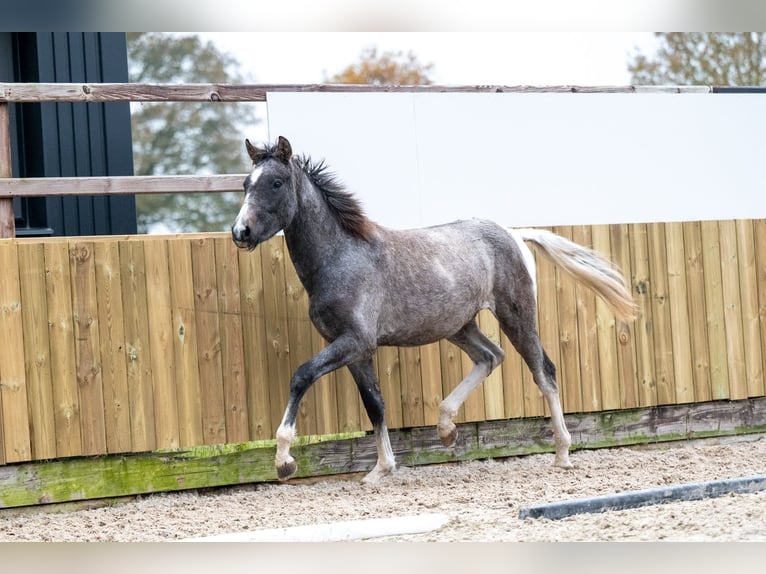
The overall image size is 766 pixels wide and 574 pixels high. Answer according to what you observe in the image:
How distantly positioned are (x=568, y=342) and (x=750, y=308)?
63.9 inches

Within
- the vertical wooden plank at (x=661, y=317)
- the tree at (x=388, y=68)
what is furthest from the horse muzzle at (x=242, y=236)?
the tree at (x=388, y=68)

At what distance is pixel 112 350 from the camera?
5.97 metres

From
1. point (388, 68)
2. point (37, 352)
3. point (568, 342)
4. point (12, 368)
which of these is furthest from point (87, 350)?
point (388, 68)

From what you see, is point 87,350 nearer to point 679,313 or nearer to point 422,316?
point 422,316

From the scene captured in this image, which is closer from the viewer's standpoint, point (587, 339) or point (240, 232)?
point (240, 232)

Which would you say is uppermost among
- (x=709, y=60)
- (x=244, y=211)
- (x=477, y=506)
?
(x=709, y=60)

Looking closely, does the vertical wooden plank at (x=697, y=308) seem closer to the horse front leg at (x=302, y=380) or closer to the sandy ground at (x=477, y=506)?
the sandy ground at (x=477, y=506)

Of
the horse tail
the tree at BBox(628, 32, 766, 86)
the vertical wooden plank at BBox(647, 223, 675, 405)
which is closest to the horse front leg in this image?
the horse tail

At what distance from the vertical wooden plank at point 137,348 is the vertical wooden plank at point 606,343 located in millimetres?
3310

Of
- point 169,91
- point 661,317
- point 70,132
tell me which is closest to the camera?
point 169,91

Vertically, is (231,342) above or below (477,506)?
above

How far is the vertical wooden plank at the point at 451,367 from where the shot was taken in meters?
6.85

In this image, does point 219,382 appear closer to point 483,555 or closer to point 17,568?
point 17,568

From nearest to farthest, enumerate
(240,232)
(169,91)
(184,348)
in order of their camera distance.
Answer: (240,232) < (184,348) < (169,91)
